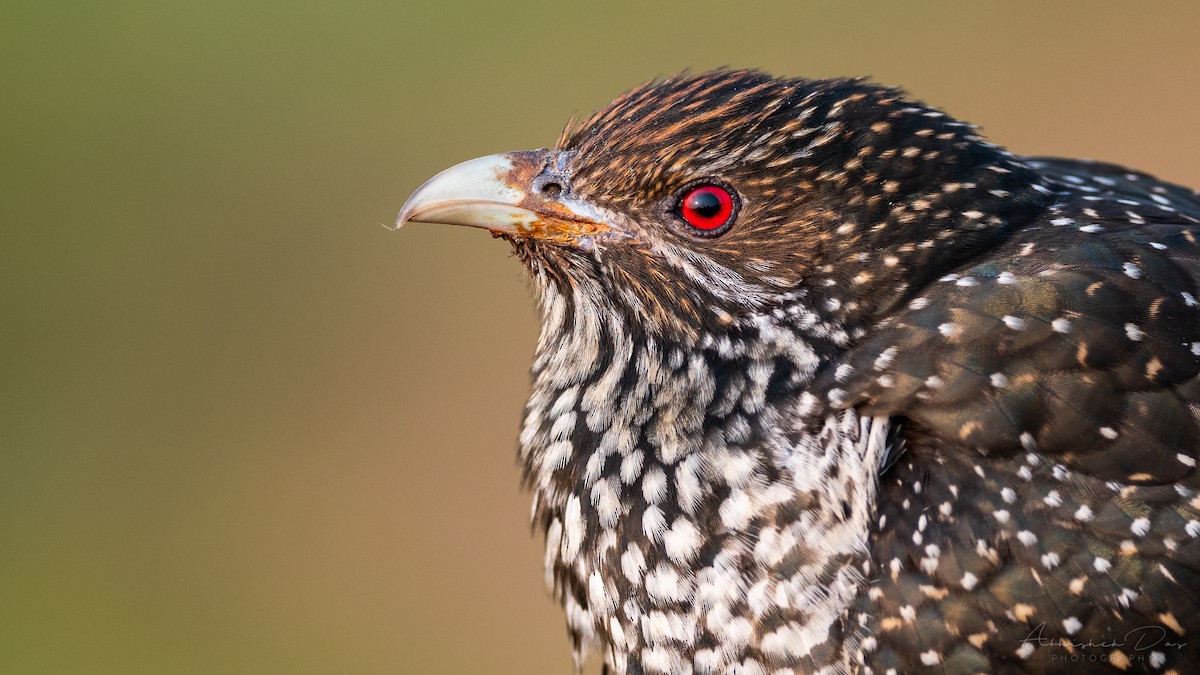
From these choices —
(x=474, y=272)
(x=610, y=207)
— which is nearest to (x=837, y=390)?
(x=610, y=207)

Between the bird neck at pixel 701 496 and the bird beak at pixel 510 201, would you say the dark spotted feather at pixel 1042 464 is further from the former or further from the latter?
the bird beak at pixel 510 201

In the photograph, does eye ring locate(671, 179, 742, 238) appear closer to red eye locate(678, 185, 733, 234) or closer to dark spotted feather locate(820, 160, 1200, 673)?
red eye locate(678, 185, 733, 234)

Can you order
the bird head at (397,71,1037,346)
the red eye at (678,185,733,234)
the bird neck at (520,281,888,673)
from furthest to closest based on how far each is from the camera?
the red eye at (678,185,733,234) → the bird head at (397,71,1037,346) → the bird neck at (520,281,888,673)
